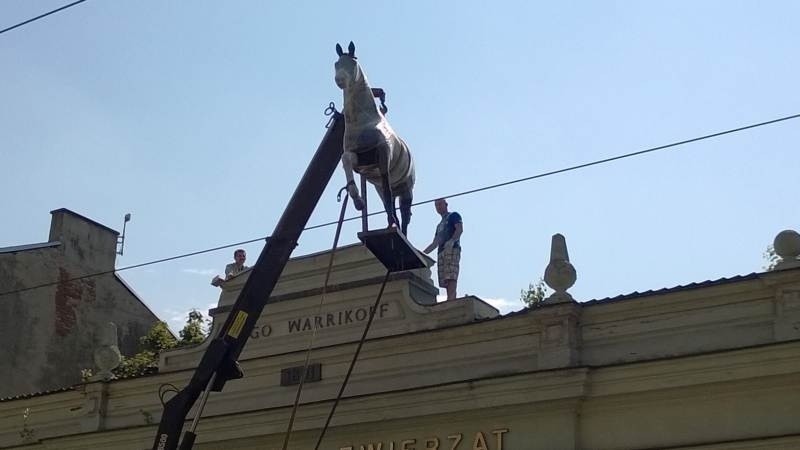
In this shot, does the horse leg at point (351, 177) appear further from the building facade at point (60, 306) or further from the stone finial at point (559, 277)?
the building facade at point (60, 306)

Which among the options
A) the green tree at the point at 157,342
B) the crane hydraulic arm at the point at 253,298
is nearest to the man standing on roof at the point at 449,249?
the crane hydraulic arm at the point at 253,298

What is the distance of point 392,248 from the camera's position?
38.2 feet

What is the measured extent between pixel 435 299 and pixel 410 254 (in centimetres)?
543

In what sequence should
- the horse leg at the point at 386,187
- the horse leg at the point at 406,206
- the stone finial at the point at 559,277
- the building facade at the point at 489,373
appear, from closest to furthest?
1. the horse leg at the point at 386,187
2. the horse leg at the point at 406,206
3. the building facade at the point at 489,373
4. the stone finial at the point at 559,277

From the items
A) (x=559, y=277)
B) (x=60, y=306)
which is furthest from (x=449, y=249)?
(x=60, y=306)

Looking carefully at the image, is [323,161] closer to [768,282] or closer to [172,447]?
[172,447]

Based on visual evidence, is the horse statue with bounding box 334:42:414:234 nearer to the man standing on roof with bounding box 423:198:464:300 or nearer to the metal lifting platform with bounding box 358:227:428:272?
the metal lifting platform with bounding box 358:227:428:272

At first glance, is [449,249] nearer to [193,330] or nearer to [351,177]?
[351,177]

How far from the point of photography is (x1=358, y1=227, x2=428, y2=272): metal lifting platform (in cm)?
1136

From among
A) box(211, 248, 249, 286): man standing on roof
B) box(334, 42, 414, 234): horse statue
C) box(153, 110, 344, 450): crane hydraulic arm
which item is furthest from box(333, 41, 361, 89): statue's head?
box(211, 248, 249, 286): man standing on roof

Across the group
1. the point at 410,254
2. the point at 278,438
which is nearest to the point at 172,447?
the point at 410,254

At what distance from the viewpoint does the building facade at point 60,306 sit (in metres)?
25.4

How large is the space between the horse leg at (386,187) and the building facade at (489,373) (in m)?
3.87

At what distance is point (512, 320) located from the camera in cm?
1556
